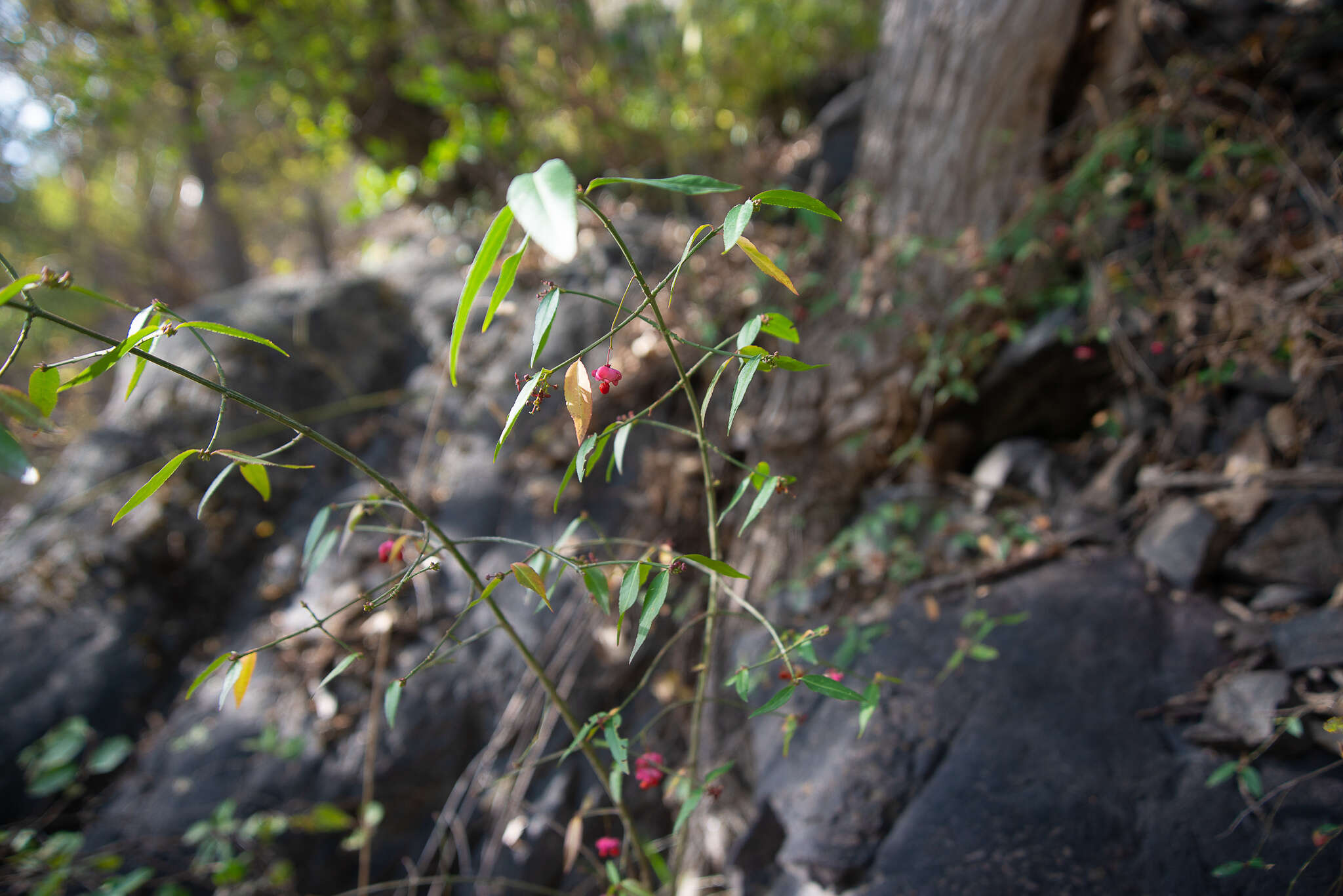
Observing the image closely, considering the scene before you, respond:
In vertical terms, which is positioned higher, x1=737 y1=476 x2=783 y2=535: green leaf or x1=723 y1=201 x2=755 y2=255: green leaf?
x1=723 y1=201 x2=755 y2=255: green leaf

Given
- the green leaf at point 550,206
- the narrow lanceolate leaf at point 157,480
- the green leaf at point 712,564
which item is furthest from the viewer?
the green leaf at point 712,564

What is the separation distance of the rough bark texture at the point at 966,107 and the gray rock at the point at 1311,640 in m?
1.55

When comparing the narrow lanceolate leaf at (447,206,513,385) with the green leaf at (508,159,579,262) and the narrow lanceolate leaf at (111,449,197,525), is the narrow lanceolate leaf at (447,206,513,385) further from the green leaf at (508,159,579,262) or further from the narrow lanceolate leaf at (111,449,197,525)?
the narrow lanceolate leaf at (111,449,197,525)

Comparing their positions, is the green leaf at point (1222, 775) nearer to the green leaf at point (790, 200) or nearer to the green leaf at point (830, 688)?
the green leaf at point (830, 688)

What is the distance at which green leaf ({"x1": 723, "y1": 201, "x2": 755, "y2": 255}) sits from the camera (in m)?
0.62

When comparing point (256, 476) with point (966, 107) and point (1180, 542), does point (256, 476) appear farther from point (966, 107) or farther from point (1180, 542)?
point (966, 107)

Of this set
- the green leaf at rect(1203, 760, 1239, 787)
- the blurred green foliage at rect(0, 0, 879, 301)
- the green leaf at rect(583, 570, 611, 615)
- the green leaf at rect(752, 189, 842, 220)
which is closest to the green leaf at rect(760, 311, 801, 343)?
the green leaf at rect(752, 189, 842, 220)

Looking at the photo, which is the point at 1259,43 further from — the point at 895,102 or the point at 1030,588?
the point at 1030,588

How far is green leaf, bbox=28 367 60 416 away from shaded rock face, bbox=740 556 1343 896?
1.61 m

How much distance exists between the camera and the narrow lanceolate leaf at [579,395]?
2.27ft

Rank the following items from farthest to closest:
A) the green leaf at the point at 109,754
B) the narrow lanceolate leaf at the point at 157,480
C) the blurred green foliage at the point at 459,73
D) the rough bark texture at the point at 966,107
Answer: the blurred green foliage at the point at 459,73 < the rough bark texture at the point at 966,107 < the green leaf at the point at 109,754 < the narrow lanceolate leaf at the point at 157,480

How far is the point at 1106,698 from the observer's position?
1571mm

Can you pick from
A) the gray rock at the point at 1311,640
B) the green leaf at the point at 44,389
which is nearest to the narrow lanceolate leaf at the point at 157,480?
the green leaf at the point at 44,389

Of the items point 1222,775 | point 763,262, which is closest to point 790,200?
point 763,262
